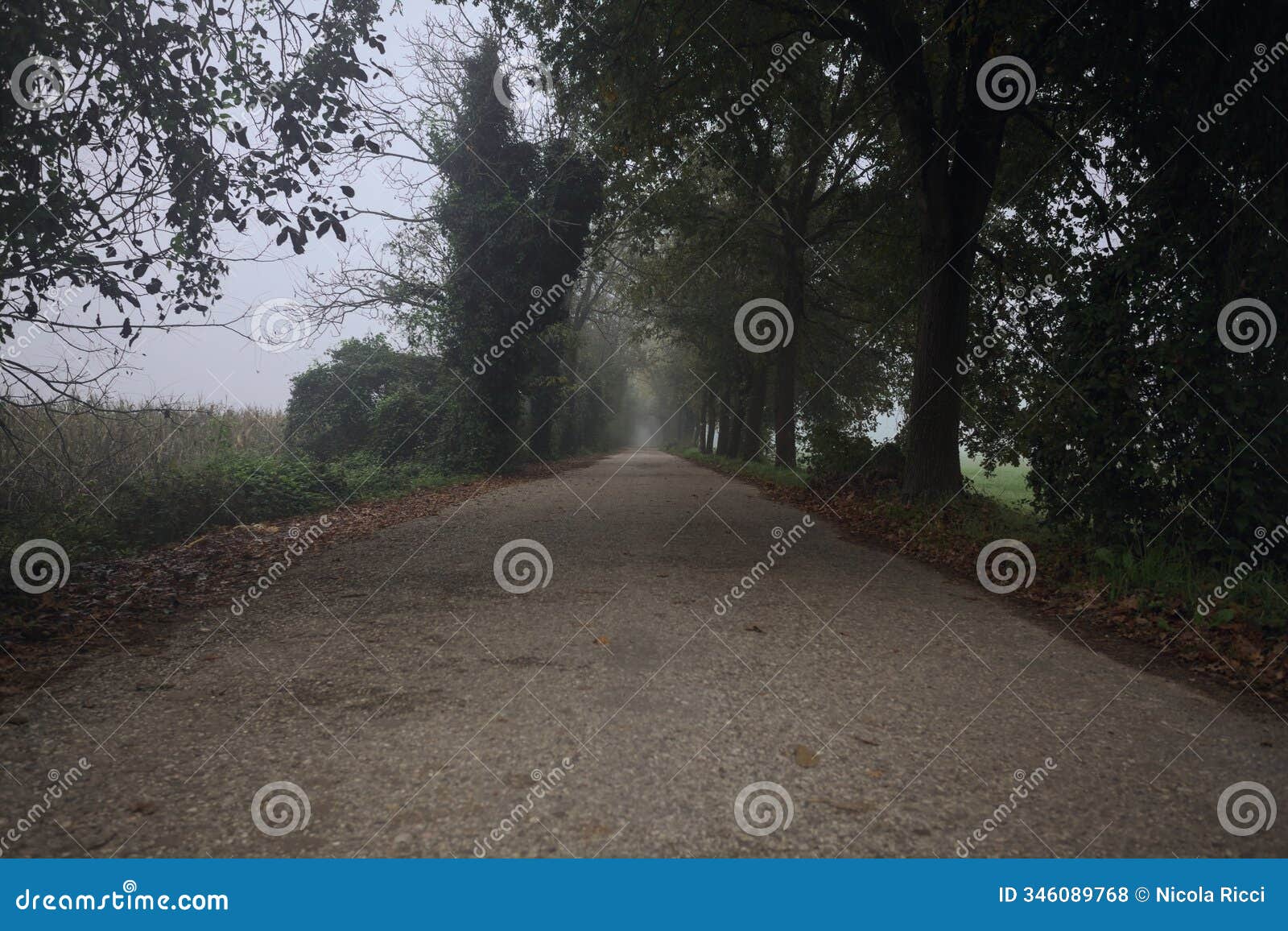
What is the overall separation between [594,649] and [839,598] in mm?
2577

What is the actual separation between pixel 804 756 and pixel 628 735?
0.85 m

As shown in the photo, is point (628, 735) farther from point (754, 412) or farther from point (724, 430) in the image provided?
point (724, 430)

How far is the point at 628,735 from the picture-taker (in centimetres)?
330

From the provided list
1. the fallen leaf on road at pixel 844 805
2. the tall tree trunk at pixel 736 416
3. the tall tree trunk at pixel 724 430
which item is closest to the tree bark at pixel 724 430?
the tall tree trunk at pixel 724 430

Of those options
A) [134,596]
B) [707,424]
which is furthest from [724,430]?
[134,596]

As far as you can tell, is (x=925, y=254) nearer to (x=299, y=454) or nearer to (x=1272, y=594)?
(x=1272, y=594)

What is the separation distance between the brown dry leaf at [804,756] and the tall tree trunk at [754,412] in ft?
74.8

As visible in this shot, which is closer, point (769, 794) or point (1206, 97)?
point (769, 794)

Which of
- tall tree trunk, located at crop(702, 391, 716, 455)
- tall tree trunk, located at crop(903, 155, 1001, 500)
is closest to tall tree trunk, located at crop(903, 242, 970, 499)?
tall tree trunk, located at crop(903, 155, 1001, 500)

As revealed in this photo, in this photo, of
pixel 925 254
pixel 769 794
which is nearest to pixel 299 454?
pixel 925 254

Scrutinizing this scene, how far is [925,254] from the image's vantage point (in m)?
10.4

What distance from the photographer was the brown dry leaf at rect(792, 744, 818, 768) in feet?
10.1

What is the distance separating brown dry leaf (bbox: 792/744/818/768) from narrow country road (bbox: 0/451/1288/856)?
0.02 metres

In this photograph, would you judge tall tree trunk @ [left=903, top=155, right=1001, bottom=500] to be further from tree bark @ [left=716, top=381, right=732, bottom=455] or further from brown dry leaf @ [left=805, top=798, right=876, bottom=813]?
tree bark @ [left=716, top=381, right=732, bottom=455]
